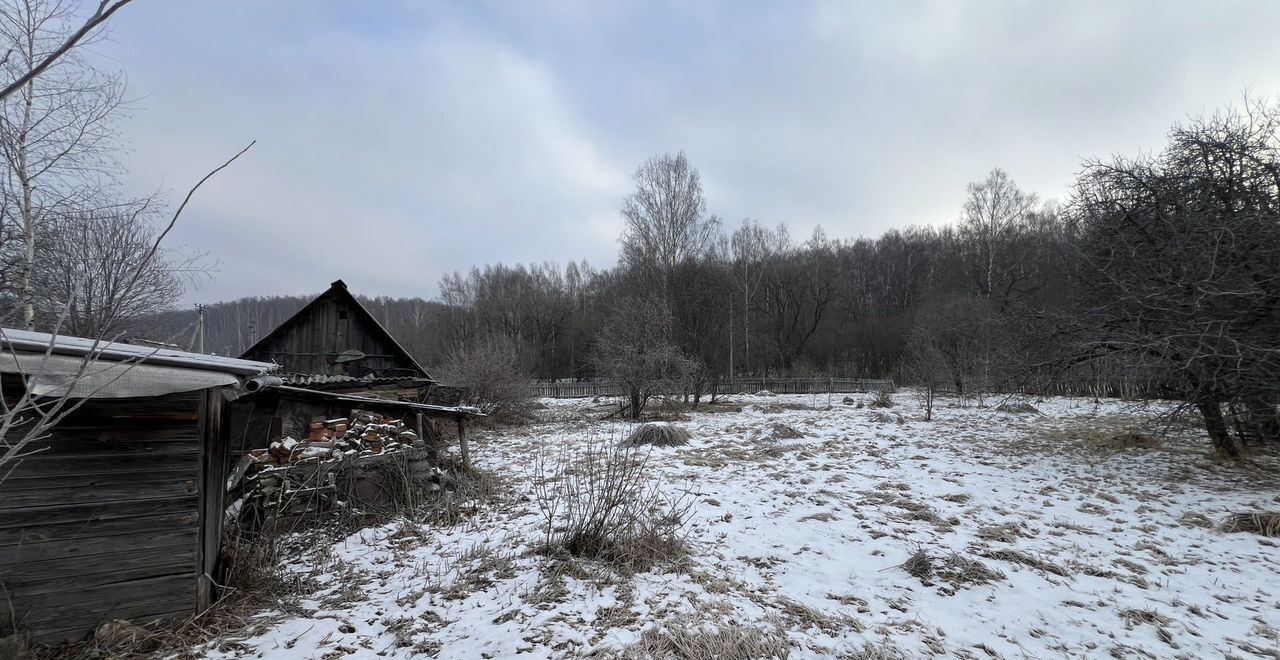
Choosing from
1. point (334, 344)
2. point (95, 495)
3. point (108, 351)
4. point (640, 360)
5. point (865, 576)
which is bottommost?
point (865, 576)

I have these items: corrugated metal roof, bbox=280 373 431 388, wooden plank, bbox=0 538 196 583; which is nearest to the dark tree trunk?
wooden plank, bbox=0 538 196 583

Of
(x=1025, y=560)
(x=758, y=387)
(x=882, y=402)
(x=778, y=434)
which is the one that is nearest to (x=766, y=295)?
(x=758, y=387)

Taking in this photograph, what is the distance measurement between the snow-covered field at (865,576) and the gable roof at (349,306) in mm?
8931

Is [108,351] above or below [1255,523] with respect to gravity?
above

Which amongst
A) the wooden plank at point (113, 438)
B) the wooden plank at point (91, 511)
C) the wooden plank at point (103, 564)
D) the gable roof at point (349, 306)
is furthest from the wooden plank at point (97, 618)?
the gable roof at point (349, 306)

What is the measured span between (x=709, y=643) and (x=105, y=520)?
4.26 meters

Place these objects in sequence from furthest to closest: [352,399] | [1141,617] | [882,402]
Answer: [882,402]
[352,399]
[1141,617]

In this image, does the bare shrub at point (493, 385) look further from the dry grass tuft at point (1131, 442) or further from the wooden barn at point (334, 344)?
the dry grass tuft at point (1131, 442)

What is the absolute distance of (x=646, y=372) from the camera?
16891mm

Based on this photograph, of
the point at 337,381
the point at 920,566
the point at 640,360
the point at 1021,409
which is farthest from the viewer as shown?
the point at 640,360

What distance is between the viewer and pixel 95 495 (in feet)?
12.1

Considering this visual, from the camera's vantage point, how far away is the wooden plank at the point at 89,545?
3.50m

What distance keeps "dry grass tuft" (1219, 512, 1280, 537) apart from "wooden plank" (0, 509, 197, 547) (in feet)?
32.9

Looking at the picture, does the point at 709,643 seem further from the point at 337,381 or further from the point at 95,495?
the point at 337,381
